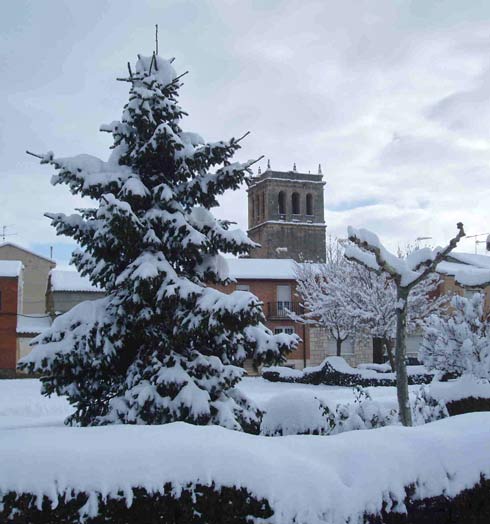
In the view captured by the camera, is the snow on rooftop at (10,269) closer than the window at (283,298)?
Yes

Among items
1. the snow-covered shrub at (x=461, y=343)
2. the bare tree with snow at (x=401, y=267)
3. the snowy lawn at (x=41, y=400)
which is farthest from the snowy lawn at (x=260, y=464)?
the snow-covered shrub at (x=461, y=343)

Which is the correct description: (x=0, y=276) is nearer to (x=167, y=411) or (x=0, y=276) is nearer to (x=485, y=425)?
(x=167, y=411)

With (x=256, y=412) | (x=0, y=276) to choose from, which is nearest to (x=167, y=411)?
(x=256, y=412)

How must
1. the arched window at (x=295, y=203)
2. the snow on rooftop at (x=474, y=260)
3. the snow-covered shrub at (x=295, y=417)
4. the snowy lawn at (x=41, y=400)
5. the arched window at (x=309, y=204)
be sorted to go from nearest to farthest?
the snow-covered shrub at (x=295, y=417), the snowy lawn at (x=41, y=400), the snow on rooftop at (x=474, y=260), the arched window at (x=295, y=203), the arched window at (x=309, y=204)

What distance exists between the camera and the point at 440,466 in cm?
430

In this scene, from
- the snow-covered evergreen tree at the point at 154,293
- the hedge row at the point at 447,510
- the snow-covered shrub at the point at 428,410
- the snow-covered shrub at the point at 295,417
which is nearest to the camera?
the hedge row at the point at 447,510

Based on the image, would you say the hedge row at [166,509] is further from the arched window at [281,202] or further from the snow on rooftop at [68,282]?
the arched window at [281,202]

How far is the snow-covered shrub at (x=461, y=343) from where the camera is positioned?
45.9 feet

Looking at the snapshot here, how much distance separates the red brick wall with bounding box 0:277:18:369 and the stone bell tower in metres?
32.2

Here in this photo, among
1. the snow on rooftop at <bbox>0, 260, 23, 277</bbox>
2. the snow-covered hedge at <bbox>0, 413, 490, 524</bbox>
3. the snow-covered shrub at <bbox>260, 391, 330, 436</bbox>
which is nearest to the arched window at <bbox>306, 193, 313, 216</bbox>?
the snow on rooftop at <bbox>0, 260, 23, 277</bbox>

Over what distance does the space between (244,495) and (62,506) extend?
1.09 metres

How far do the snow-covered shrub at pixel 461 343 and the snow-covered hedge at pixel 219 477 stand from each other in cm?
1005

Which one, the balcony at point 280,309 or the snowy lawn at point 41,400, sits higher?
the balcony at point 280,309

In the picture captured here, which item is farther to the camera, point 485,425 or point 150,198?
point 150,198
